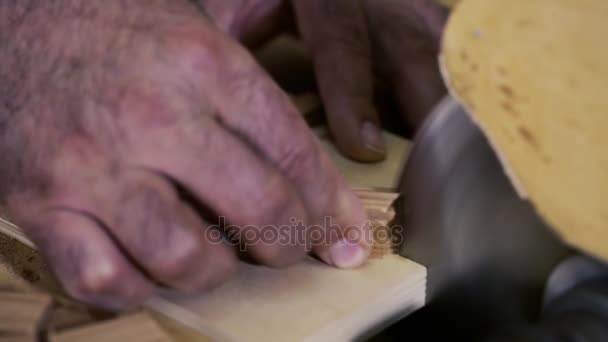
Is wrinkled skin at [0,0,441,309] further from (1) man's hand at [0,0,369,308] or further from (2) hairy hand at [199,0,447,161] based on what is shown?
(2) hairy hand at [199,0,447,161]

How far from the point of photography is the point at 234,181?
0.59 meters

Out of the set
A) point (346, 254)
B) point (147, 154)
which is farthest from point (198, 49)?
point (346, 254)

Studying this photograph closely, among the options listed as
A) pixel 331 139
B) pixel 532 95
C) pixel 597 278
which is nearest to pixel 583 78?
pixel 532 95

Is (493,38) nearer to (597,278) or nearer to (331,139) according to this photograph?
(597,278)

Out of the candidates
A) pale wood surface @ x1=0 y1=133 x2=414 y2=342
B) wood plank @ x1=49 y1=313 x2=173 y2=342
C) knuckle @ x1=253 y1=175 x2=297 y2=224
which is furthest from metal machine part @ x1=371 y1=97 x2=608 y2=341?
wood plank @ x1=49 y1=313 x2=173 y2=342

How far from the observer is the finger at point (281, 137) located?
60 cm

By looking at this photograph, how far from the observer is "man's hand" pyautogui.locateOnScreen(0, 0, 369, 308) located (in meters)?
0.57

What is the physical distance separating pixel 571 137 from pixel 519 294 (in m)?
0.18

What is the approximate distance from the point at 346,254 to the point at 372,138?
235 millimetres

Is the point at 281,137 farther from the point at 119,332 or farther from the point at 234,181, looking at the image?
the point at 119,332

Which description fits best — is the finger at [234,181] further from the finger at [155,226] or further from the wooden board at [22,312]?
the wooden board at [22,312]

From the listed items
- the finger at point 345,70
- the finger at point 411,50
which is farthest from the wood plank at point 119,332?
the finger at point 411,50

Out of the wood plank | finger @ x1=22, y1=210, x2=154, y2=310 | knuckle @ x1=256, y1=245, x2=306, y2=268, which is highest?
finger @ x1=22, y1=210, x2=154, y2=310

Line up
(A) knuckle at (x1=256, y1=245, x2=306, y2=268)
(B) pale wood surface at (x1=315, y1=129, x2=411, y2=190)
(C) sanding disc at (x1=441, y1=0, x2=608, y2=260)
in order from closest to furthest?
(C) sanding disc at (x1=441, y1=0, x2=608, y2=260) < (A) knuckle at (x1=256, y1=245, x2=306, y2=268) < (B) pale wood surface at (x1=315, y1=129, x2=411, y2=190)
